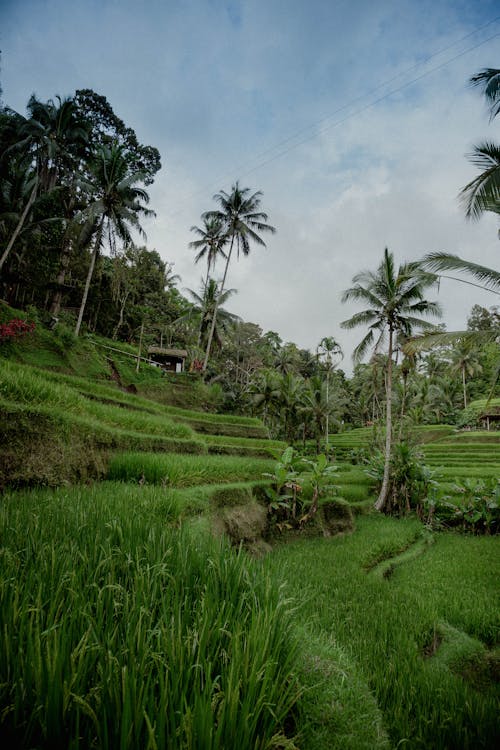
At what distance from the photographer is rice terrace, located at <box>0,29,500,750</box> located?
1300 mm

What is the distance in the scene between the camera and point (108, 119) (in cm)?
2833

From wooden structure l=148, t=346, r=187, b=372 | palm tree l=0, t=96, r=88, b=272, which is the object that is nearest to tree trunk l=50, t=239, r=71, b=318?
palm tree l=0, t=96, r=88, b=272

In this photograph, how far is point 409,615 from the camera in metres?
5.09

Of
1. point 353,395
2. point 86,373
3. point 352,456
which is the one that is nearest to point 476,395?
point 353,395

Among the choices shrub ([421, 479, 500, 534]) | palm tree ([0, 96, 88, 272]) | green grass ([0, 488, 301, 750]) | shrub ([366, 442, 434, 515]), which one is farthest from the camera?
palm tree ([0, 96, 88, 272])

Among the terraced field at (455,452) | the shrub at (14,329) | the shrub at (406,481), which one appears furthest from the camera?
the terraced field at (455,452)

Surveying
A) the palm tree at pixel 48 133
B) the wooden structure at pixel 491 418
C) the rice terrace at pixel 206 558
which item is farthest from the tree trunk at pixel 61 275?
the wooden structure at pixel 491 418

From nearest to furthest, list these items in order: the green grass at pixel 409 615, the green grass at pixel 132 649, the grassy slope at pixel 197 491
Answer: the green grass at pixel 132 649 < the grassy slope at pixel 197 491 < the green grass at pixel 409 615

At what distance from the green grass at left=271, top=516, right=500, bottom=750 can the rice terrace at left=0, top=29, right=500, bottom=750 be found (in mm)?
Result: 34

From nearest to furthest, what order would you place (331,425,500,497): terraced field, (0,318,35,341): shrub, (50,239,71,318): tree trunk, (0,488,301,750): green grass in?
(0,488,301,750): green grass, (0,318,35,341): shrub, (331,425,500,497): terraced field, (50,239,71,318): tree trunk

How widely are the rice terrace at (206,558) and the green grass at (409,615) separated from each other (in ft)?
0.11

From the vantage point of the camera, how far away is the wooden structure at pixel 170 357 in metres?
28.6

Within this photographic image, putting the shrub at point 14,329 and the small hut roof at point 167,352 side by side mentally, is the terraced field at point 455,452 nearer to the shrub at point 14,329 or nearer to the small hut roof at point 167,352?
the shrub at point 14,329

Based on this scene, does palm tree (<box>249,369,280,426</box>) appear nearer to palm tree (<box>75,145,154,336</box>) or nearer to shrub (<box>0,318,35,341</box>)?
palm tree (<box>75,145,154,336</box>)
